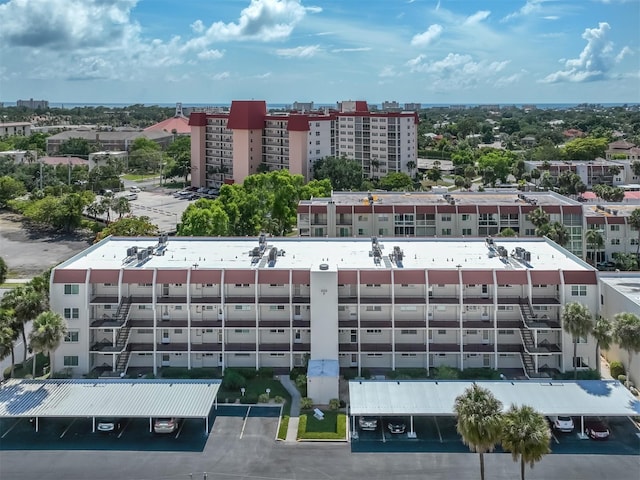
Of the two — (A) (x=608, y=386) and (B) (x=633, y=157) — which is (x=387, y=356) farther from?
(B) (x=633, y=157)

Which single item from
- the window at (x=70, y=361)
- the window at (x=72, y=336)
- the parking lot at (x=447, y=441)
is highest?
the window at (x=72, y=336)

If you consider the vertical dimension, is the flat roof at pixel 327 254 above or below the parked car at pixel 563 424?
above

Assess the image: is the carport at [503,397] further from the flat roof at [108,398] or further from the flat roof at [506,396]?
the flat roof at [108,398]

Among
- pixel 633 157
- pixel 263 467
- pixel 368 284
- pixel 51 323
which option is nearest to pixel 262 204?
pixel 368 284

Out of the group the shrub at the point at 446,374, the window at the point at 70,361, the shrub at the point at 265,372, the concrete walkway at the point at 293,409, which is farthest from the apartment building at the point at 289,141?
the shrub at the point at 446,374

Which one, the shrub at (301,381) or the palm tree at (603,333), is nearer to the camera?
the palm tree at (603,333)

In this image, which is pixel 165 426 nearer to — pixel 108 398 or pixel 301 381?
pixel 108 398

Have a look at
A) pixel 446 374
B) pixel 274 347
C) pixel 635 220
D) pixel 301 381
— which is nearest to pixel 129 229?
pixel 274 347
